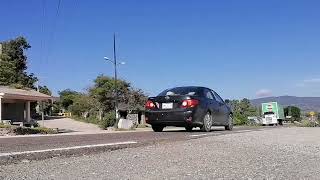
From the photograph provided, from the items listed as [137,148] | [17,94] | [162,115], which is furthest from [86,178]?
[17,94]

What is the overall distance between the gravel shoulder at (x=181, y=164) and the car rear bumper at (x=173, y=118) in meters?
3.93

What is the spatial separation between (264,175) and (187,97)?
7.53 m

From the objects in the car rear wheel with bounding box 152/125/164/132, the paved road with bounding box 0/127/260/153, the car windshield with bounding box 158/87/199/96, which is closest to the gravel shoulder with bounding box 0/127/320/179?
the paved road with bounding box 0/127/260/153

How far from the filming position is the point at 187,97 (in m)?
14.1

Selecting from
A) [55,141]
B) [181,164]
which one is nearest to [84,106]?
[55,141]

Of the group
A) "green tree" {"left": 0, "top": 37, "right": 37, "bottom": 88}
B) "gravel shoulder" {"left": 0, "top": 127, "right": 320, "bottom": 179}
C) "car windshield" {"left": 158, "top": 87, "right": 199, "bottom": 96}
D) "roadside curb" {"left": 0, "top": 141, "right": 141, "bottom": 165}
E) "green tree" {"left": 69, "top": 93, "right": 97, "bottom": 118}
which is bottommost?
"gravel shoulder" {"left": 0, "top": 127, "right": 320, "bottom": 179}

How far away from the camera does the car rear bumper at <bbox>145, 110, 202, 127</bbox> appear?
45.6 ft

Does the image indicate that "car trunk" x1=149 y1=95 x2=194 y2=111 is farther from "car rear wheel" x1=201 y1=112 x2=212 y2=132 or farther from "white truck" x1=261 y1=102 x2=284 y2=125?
"white truck" x1=261 y1=102 x2=284 y2=125

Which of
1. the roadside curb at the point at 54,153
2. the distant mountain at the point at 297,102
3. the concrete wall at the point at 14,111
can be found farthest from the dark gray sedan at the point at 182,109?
the distant mountain at the point at 297,102

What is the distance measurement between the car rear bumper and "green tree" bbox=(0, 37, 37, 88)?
49760 millimetres

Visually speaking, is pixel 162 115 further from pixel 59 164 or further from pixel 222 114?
pixel 59 164

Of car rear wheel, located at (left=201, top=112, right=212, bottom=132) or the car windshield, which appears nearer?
the car windshield

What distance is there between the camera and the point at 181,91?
14617mm

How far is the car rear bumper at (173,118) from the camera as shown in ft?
45.6
